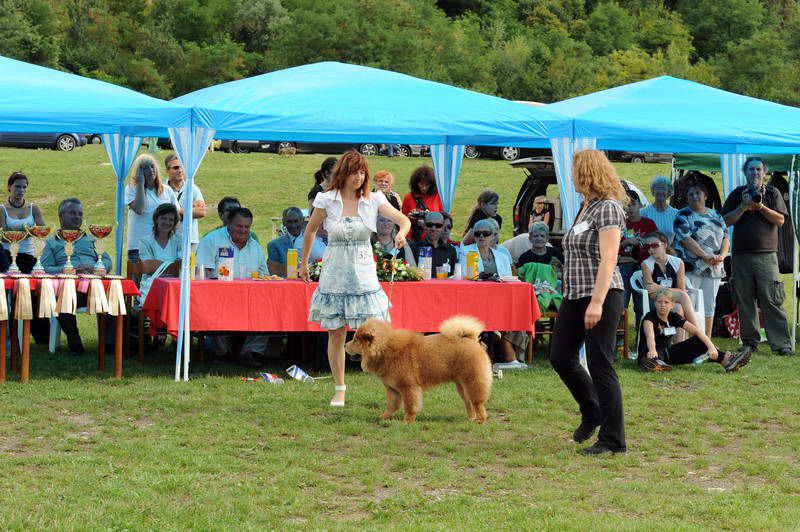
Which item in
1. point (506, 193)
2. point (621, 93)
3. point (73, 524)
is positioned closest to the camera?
point (73, 524)

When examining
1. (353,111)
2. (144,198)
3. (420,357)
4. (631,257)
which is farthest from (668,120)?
(144,198)

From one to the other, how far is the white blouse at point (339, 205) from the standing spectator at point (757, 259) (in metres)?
4.68

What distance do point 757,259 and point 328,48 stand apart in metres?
52.3

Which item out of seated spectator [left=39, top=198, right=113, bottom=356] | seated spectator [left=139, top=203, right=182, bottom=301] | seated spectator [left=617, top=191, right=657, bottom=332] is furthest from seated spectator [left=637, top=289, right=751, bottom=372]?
seated spectator [left=39, top=198, right=113, bottom=356]

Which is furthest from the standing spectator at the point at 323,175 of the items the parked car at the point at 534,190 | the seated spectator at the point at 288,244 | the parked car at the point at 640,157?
the parked car at the point at 640,157

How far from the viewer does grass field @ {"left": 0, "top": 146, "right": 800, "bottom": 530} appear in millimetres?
5270

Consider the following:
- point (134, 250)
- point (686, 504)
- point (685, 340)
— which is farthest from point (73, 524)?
point (685, 340)

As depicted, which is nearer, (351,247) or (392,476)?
(392,476)

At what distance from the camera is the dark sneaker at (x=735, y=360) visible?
990 centimetres

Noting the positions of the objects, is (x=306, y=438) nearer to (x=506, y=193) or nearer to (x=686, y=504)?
(x=686, y=504)

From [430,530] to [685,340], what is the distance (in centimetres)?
570

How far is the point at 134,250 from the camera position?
1025 centimetres

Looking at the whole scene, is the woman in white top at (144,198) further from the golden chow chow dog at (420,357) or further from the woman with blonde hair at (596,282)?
the woman with blonde hair at (596,282)

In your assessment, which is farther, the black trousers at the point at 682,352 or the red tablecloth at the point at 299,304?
the black trousers at the point at 682,352
